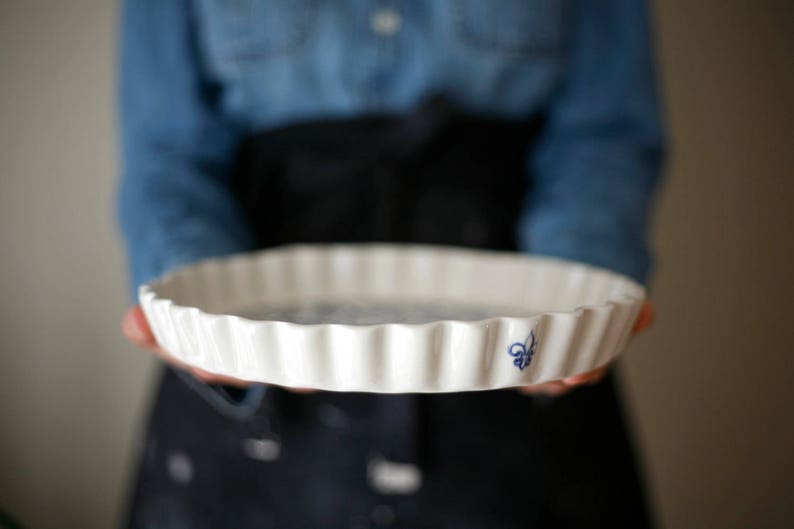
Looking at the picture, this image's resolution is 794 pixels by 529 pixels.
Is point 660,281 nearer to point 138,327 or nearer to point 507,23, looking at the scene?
point 507,23

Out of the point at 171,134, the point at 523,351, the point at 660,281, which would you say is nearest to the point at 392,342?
the point at 523,351

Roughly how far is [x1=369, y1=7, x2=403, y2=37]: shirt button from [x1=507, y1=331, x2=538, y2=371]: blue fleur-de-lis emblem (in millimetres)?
250

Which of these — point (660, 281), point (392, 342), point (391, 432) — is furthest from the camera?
point (660, 281)

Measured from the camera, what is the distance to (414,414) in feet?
1.01

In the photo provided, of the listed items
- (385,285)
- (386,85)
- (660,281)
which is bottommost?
(660,281)

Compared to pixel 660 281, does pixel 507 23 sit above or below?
above

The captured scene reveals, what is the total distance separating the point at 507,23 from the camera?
34cm

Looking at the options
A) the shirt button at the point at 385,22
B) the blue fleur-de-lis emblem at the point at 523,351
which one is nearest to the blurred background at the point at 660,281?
the shirt button at the point at 385,22

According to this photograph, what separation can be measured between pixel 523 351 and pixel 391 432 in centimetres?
17

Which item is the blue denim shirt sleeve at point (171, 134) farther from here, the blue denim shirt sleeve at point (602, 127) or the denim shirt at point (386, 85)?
the blue denim shirt sleeve at point (602, 127)

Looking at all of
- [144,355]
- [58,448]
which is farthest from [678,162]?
[58,448]

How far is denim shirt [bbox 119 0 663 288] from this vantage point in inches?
13.2

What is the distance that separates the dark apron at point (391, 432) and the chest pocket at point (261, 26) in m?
0.05

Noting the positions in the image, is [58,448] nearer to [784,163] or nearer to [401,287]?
[401,287]
